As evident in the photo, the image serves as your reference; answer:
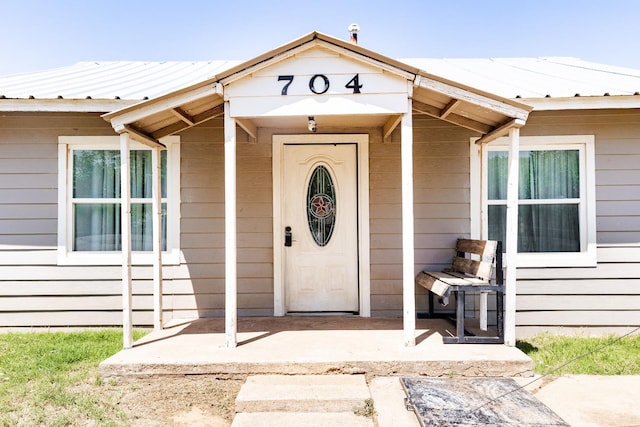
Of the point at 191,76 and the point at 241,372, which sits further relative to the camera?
the point at 191,76

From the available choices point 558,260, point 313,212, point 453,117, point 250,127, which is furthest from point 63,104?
point 558,260

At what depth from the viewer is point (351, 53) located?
3613 millimetres

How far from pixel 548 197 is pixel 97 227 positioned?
5.46 metres

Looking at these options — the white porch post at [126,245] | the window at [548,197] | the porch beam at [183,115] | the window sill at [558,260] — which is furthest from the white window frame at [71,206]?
the window sill at [558,260]

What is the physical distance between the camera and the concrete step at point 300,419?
9.24 ft

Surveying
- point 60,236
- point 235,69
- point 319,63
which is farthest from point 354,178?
point 60,236

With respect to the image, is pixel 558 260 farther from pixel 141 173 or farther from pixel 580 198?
pixel 141 173

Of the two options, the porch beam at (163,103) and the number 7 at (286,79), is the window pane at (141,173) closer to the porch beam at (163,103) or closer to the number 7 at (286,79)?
the porch beam at (163,103)

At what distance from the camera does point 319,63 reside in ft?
12.1

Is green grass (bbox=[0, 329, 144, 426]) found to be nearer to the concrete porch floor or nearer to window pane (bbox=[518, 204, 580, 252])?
the concrete porch floor

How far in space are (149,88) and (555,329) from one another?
18.2 ft

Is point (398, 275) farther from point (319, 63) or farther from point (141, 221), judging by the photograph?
point (141, 221)

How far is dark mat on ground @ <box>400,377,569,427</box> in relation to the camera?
8.59ft

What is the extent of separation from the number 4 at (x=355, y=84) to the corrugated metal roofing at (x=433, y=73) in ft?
3.65
